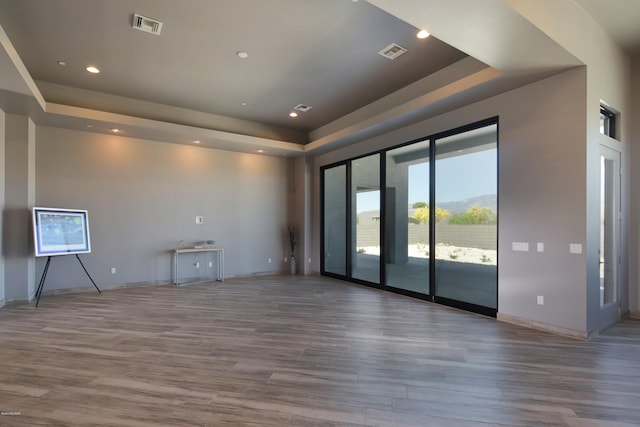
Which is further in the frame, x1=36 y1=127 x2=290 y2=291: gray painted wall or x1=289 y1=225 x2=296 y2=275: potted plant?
x1=289 y1=225 x2=296 y2=275: potted plant

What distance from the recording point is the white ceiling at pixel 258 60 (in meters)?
3.46

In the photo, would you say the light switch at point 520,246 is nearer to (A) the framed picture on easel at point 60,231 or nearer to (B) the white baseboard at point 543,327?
(B) the white baseboard at point 543,327

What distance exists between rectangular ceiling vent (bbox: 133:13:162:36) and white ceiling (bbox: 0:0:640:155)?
90mm

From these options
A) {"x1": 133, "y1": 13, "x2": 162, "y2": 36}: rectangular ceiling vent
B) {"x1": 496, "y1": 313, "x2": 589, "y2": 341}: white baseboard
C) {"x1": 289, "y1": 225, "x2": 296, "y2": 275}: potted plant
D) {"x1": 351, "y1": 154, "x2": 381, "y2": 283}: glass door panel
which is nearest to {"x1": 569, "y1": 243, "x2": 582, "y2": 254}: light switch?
{"x1": 496, "y1": 313, "x2": 589, "y2": 341}: white baseboard

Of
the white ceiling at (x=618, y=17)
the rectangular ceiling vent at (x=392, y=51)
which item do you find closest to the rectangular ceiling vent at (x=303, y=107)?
the rectangular ceiling vent at (x=392, y=51)

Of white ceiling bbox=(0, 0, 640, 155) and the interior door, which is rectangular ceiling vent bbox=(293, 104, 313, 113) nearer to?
white ceiling bbox=(0, 0, 640, 155)

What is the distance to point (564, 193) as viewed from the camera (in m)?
3.89

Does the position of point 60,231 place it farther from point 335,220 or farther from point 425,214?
point 425,214

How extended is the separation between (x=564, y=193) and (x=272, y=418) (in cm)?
401

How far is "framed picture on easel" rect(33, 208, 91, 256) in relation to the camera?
5.36 m

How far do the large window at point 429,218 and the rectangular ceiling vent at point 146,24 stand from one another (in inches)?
168

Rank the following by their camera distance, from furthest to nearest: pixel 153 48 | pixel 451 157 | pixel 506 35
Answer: pixel 451 157 < pixel 153 48 < pixel 506 35

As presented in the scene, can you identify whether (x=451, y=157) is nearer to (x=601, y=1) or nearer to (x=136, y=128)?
(x=601, y=1)

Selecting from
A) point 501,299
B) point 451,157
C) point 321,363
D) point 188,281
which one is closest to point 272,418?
point 321,363
